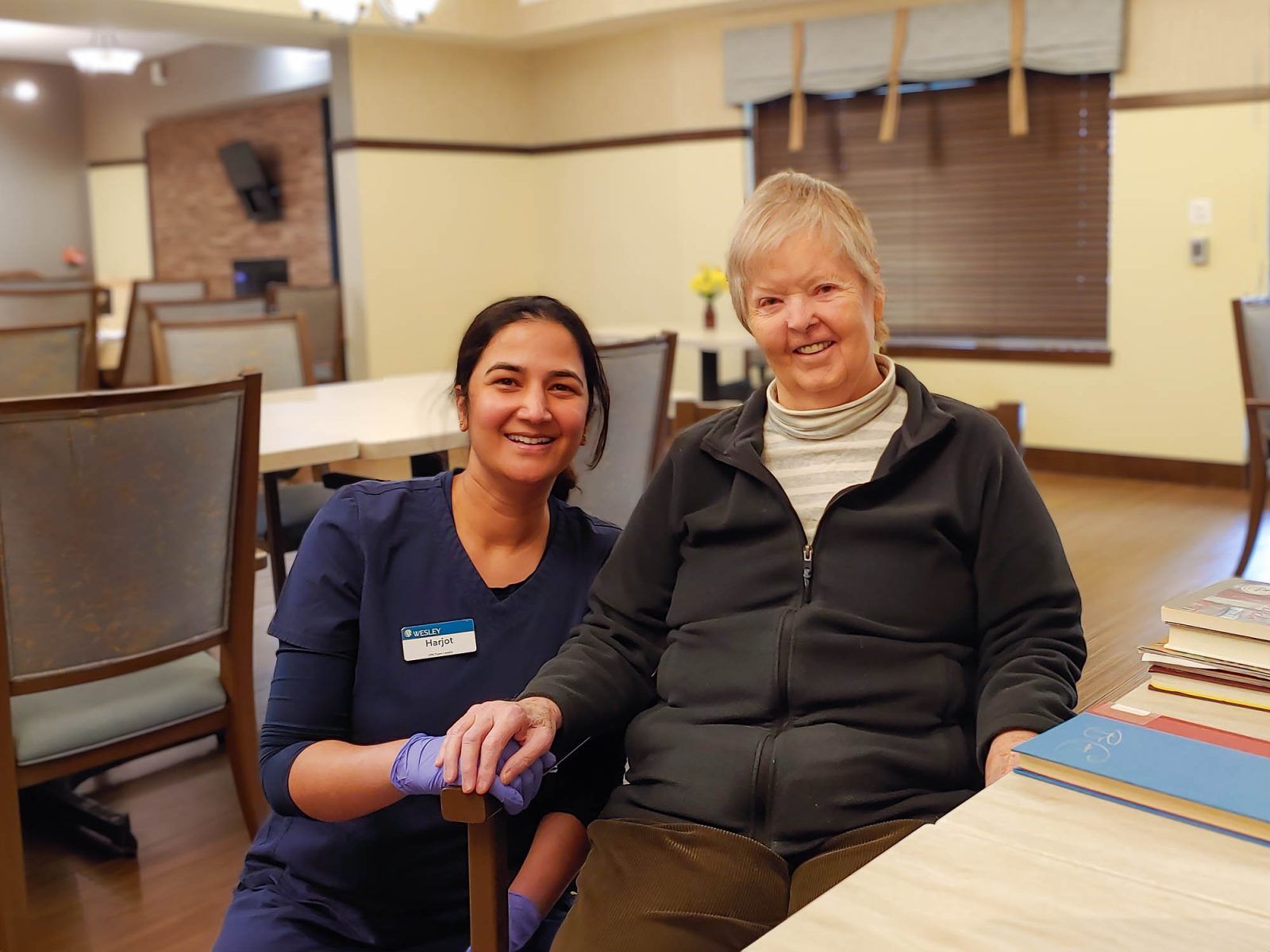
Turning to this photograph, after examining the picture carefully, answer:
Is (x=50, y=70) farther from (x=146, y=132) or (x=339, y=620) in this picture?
(x=339, y=620)

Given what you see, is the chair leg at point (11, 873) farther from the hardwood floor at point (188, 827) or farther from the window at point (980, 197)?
the window at point (980, 197)

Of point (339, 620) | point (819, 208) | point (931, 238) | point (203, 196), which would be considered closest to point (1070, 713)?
point (819, 208)

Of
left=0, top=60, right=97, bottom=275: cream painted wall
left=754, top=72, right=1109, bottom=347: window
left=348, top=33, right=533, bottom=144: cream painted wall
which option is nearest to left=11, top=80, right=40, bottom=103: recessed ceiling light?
left=0, top=60, right=97, bottom=275: cream painted wall

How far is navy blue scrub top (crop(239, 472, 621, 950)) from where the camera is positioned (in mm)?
1463

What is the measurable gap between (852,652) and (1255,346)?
3.38 metres

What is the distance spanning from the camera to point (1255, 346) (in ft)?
13.8

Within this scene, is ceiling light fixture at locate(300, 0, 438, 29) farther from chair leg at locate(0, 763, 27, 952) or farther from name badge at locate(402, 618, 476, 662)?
name badge at locate(402, 618, 476, 662)

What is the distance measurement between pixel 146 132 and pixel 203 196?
1.14 metres

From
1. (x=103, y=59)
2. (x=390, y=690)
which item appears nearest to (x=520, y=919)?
(x=390, y=690)

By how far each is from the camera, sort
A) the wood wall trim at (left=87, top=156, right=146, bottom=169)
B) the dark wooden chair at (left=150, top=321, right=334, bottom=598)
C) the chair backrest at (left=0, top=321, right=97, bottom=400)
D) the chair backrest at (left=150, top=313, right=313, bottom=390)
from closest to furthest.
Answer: the dark wooden chair at (left=150, top=321, right=334, bottom=598) → the chair backrest at (left=0, top=321, right=97, bottom=400) → the chair backrest at (left=150, top=313, right=313, bottom=390) → the wood wall trim at (left=87, top=156, right=146, bottom=169)

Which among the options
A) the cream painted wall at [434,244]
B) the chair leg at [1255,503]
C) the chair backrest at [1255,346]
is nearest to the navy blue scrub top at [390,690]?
the chair leg at [1255,503]

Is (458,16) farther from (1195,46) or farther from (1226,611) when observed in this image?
(1226,611)

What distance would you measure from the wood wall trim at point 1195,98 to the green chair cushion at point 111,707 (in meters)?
5.16

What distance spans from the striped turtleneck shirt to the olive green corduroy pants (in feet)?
1.18
